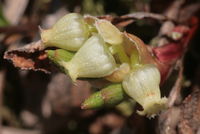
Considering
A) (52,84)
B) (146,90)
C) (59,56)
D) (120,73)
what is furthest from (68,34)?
(52,84)

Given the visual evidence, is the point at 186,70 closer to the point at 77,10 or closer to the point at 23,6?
the point at 77,10

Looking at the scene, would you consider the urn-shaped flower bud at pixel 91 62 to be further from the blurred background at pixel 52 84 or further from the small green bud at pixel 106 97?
the blurred background at pixel 52 84

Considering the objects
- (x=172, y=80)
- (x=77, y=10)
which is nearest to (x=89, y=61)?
(x=172, y=80)

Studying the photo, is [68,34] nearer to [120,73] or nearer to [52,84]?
[120,73]

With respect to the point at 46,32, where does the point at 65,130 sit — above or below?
below

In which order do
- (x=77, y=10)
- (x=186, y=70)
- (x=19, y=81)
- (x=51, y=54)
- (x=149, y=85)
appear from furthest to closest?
(x=19, y=81)
(x=77, y=10)
(x=186, y=70)
(x=51, y=54)
(x=149, y=85)

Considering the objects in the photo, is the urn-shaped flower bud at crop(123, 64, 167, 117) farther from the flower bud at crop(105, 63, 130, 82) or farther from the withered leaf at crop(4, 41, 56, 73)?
the withered leaf at crop(4, 41, 56, 73)

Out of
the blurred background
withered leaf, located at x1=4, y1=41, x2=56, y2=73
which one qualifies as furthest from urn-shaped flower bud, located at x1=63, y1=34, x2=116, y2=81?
the blurred background
